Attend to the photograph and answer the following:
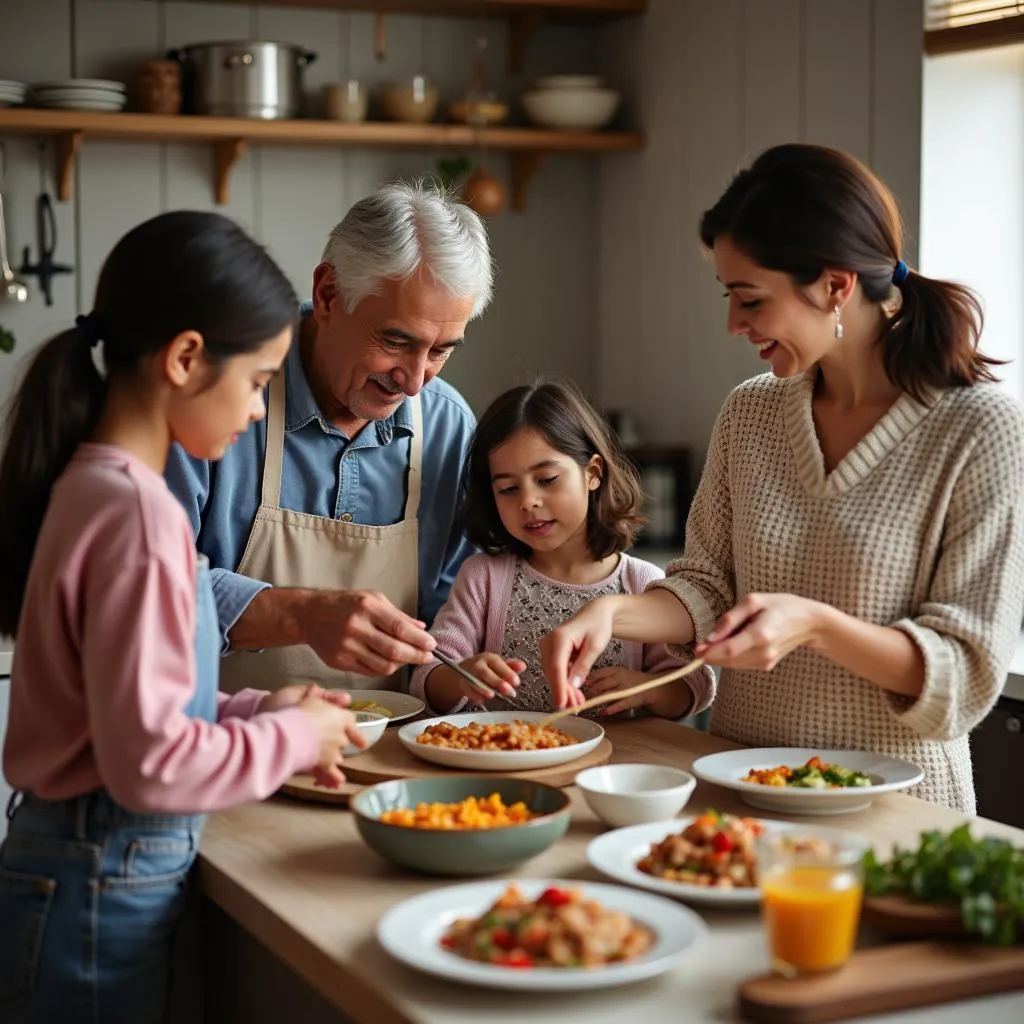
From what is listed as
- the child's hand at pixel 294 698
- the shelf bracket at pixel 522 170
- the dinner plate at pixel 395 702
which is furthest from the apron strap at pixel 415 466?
the shelf bracket at pixel 522 170

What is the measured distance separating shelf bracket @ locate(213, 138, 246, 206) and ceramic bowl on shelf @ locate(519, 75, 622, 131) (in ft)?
2.76

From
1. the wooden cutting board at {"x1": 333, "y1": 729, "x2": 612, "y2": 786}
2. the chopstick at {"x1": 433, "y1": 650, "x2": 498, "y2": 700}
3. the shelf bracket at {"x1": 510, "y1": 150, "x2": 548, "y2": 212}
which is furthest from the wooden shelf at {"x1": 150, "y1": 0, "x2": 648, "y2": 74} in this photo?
the wooden cutting board at {"x1": 333, "y1": 729, "x2": 612, "y2": 786}

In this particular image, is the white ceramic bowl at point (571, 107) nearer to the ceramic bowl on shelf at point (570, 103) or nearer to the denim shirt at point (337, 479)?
the ceramic bowl on shelf at point (570, 103)

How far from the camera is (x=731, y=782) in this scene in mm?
1751

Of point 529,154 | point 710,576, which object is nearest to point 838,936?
point 710,576

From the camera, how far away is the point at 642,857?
1533mm

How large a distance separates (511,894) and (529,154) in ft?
Answer: 11.0

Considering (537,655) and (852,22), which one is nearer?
(537,655)

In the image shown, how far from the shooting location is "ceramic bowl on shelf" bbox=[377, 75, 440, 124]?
13.5 ft

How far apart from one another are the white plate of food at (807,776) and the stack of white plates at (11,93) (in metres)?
2.67

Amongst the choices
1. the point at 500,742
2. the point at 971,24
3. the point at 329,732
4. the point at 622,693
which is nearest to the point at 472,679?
the point at 500,742

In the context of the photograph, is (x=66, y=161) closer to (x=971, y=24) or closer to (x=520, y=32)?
(x=520, y=32)

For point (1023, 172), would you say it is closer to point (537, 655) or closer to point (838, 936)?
point (537, 655)

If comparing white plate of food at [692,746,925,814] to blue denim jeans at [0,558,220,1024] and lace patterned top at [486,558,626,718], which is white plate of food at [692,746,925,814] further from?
blue denim jeans at [0,558,220,1024]
